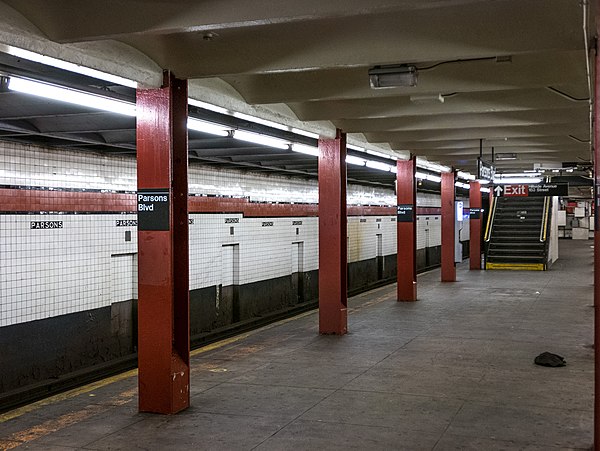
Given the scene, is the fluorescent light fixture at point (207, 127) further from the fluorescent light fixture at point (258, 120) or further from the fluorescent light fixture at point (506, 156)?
the fluorescent light fixture at point (506, 156)

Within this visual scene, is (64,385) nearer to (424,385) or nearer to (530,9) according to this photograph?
(424,385)

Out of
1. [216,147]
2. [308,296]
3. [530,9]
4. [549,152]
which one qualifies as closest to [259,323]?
[308,296]

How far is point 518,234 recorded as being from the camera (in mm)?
24172

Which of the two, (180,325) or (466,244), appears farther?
(466,244)

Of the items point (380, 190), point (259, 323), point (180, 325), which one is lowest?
point (259, 323)

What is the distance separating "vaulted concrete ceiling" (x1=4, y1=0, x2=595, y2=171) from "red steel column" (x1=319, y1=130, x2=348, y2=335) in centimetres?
158

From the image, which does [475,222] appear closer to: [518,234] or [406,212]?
[518,234]

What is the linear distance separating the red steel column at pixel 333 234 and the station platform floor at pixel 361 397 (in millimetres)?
387

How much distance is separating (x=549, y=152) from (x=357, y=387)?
891cm

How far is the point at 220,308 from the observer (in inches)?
527

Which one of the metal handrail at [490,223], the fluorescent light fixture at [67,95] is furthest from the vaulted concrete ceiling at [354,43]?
the metal handrail at [490,223]

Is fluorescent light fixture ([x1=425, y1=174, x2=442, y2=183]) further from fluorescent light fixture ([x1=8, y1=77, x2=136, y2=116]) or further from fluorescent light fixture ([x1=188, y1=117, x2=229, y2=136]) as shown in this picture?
fluorescent light fixture ([x1=8, y1=77, x2=136, y2=116])

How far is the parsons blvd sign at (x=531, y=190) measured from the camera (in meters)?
20.0

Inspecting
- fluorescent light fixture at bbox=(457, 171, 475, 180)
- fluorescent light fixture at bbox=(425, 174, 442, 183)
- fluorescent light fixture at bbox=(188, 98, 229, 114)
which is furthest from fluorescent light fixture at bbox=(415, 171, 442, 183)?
fluorescent light fixture at bbox=(188, 98, 229, 114)
